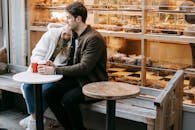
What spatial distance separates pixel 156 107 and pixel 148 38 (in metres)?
1.20

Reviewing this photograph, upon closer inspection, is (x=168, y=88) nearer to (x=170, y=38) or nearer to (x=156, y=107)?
(x=156, y=107)

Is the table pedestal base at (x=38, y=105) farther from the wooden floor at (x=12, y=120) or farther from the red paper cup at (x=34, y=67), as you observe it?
the wooden floor at (x=12, y=120)

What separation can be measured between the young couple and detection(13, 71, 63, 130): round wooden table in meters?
0.11

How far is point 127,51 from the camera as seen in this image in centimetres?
457

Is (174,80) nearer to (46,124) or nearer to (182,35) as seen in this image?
(182,35)

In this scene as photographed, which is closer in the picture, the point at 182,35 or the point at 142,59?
the point at 182,35

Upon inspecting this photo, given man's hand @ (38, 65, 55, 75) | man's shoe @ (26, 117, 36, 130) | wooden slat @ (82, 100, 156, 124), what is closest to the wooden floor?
man's shoe @ (26, 117, 36, 130)

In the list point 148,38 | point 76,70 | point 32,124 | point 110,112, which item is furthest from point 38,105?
point 148,38

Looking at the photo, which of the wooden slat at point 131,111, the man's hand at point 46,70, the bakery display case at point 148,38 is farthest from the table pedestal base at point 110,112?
the bakery display case at point 148,38

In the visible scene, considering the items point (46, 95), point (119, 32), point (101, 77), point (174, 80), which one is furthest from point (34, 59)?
point (174, 80)

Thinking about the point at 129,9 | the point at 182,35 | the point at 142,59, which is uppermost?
the point at 129,9

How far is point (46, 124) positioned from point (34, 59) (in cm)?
93

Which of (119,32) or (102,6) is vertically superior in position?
(102,6)

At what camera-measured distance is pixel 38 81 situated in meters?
3.35
